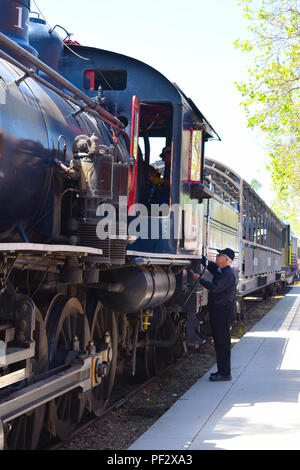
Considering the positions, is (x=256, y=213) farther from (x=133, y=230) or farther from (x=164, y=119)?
(x=133, y=230)

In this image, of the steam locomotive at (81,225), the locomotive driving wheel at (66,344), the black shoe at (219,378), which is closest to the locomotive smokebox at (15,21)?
the steam locomotive at (81,225)

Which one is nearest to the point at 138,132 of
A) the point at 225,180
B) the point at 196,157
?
the point at 196,157

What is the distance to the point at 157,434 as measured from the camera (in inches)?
200

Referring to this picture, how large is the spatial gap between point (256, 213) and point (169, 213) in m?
12.3

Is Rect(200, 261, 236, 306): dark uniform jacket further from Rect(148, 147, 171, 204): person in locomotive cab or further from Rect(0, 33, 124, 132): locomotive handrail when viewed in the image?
Rect(0, 33, 124, 132): locomotive handrail

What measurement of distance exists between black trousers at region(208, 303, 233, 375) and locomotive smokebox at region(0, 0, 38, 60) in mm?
4118

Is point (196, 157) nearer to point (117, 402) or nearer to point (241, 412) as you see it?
point (117, 402)

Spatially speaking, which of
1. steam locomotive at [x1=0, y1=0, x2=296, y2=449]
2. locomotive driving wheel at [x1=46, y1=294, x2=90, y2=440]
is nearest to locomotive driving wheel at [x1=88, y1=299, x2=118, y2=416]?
steam locomotive at [x1=0, y1=0, x2=296, y2=449]

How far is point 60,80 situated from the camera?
484 cm

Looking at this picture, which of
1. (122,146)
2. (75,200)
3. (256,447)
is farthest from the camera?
(122,146)

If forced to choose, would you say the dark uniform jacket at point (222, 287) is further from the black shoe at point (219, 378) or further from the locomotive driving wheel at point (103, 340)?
the locomotive driving wheel at point (103, 340)

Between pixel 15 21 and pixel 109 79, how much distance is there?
2.10 m

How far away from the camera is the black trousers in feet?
24.5

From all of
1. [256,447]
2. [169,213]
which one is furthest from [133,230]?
[256,447]
